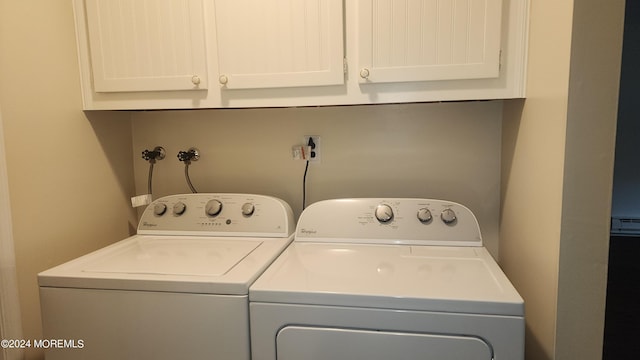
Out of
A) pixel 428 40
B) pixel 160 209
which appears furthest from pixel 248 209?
pixel 428 40

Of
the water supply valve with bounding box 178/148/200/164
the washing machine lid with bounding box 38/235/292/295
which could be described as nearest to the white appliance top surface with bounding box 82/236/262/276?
the washing machine lid with bounding box 38/235/292/295

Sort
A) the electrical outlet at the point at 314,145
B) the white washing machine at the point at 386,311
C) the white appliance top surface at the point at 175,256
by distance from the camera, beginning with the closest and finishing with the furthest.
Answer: the white washing machine at the point at 386,311 → the white appliance top surface at the point at 175,256 → the electrical outlet at the point at 314,145

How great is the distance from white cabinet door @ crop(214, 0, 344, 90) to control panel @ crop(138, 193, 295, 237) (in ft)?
1.60

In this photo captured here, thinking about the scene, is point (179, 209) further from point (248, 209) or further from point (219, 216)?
point (248, 209)

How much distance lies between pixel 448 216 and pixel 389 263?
348 mm

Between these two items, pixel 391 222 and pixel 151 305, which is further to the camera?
pixel 391 222

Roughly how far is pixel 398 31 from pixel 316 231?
0.80m

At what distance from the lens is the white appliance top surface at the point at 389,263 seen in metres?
0.94

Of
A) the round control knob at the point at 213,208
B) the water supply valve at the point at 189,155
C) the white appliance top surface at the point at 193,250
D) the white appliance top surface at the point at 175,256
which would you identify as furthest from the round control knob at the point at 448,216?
the water supply valve at the point at 189,155

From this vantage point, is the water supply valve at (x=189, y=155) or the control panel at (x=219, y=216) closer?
the control panel at (x=219, y=216)

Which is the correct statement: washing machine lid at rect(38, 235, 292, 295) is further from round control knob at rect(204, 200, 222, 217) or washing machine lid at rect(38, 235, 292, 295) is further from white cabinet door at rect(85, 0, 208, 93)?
white cabinet door at rect(85, 0, 208, 93)

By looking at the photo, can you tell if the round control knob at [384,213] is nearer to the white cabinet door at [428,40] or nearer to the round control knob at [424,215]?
the round control knob at [424,215]

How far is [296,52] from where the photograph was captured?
1.30 metres

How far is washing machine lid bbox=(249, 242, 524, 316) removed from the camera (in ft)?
3.03
